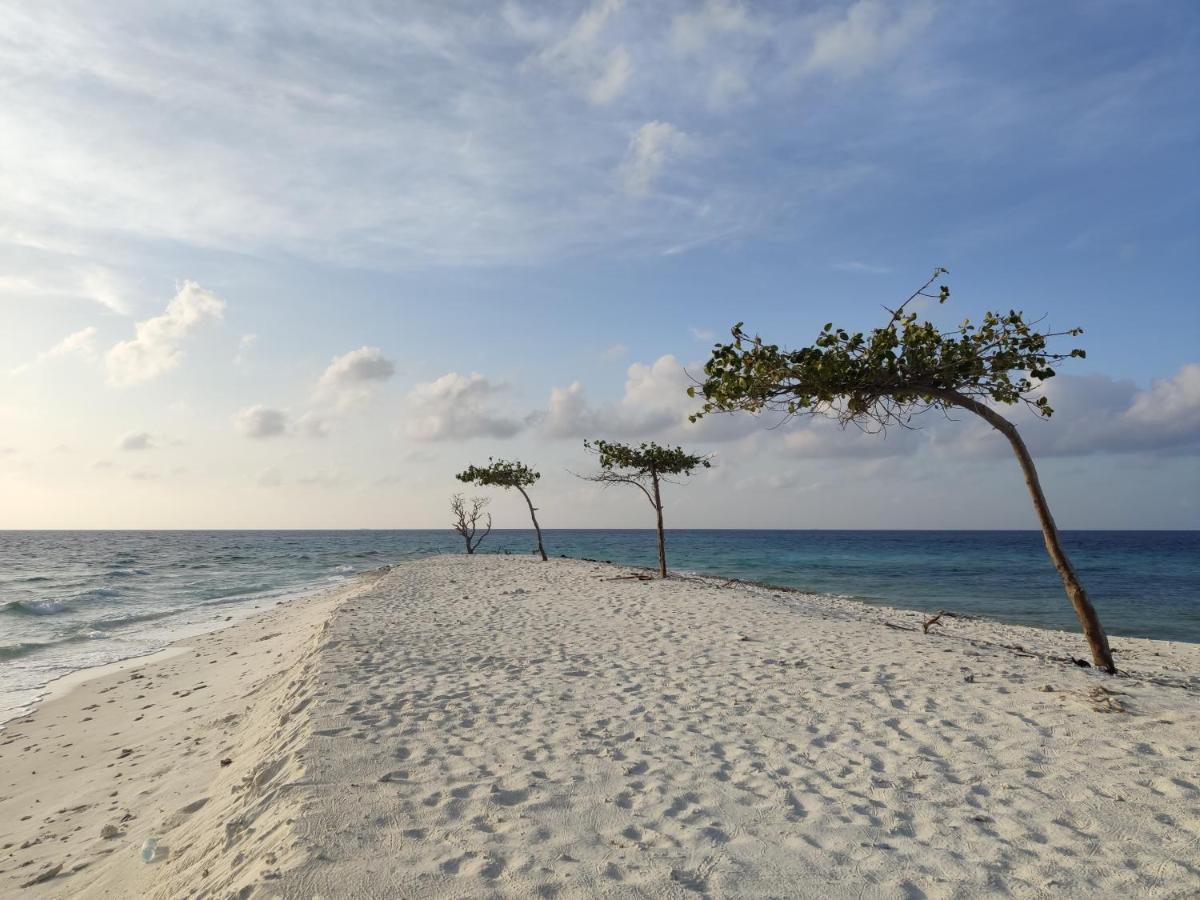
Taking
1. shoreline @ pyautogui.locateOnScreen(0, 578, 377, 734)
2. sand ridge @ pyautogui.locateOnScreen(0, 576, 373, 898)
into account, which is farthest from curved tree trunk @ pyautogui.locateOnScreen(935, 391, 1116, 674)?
shoreline @ pyautogui.locateOnScreen(0, 578, 377, 734)

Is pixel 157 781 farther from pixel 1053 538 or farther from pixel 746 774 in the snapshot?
pixel 1053 538

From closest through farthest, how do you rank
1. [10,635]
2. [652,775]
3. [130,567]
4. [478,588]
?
[652,775], [10,635], [478,588], [130,567]

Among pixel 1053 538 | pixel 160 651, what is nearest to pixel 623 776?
pixel 1053 538

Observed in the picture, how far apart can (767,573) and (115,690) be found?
32068 mm

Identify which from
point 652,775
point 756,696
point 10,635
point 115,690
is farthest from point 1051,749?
point 10,635

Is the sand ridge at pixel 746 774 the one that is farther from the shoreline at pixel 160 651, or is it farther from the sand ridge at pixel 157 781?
the shoreline at pixel 160 651

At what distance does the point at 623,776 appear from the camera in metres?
5.57

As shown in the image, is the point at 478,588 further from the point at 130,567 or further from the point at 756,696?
the point at 130,567

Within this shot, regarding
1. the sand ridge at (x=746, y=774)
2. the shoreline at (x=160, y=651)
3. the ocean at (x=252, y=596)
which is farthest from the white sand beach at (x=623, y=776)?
the ocean at (x=252, y=596)

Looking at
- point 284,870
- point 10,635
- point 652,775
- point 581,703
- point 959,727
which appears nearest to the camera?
point 284,870

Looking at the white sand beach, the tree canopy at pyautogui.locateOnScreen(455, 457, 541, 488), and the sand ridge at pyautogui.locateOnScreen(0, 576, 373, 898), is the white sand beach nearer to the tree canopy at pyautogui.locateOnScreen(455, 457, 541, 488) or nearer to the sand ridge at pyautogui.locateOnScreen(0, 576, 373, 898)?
the sand ridge at pyautogui.locateOnScreen(0, 576, 373, 898)

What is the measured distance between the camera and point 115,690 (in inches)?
477

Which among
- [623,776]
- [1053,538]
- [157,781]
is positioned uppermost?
[1053,538]

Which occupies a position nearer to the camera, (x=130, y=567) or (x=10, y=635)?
(x=10, y=635)
